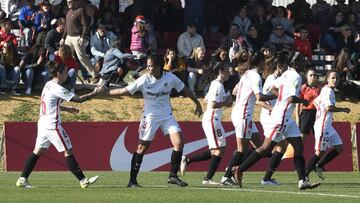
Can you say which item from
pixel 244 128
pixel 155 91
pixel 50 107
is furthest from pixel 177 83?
pixel 50 107

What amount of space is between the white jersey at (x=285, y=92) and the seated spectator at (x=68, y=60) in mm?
10199

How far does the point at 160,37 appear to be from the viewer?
3166 cm

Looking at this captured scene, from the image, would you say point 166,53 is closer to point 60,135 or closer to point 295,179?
point 295,179

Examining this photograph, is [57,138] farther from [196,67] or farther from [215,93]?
[196,67]

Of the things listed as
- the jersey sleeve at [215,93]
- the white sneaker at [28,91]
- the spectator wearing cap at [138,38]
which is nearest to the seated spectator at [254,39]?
the spectator wearing cap at [138,38]

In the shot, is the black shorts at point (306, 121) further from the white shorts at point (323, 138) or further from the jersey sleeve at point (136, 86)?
the jersey sleeve at point (136, 86)

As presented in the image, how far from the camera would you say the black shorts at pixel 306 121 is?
997 inches

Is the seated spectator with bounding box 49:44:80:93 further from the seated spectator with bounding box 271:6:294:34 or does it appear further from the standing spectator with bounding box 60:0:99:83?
the seated spectator with bounding box 271:6:294:34

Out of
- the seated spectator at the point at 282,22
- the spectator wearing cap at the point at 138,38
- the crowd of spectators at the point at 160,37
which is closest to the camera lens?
the crowd of spectators at the point at 160,37

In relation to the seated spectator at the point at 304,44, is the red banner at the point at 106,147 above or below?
below

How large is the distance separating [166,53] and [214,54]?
1200mm

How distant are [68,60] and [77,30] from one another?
3.53 ft

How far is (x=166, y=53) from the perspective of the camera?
28.8 metres

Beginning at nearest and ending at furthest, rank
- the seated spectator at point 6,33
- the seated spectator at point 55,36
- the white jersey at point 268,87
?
the white jersey at point 268,87 < the seated spectator at point 6,33 < the seated spectator at point 55,36
